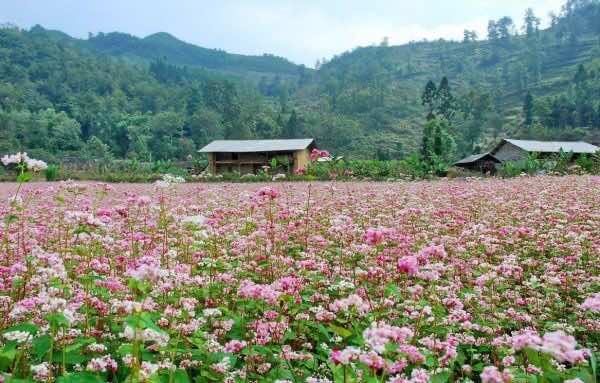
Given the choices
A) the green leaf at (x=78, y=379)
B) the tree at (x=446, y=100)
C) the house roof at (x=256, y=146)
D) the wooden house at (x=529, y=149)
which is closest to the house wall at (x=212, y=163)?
the house roof at (x=256, y=146)

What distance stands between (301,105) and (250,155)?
11554 cm

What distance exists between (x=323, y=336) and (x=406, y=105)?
155 metres

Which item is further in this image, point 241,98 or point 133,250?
point 241,98

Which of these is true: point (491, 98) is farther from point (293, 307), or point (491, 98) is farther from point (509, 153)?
point (293, 307)

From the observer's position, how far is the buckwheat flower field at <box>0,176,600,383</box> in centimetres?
329

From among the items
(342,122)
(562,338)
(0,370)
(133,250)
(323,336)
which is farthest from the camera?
(342,122)

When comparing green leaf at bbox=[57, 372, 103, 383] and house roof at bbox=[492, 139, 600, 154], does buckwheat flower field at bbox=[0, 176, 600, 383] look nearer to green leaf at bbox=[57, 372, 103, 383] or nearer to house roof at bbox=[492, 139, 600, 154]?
green leaf at bbox=[57, 372, 103, 383]

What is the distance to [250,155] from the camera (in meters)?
63.5

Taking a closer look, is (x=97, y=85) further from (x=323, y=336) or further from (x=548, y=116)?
(x=323, y=336)

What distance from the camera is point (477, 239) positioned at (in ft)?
25.4

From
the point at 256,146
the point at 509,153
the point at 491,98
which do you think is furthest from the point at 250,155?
the point at 491,98

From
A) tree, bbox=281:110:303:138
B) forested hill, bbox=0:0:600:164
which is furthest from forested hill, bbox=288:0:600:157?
tree, bbox=281:110:303:138

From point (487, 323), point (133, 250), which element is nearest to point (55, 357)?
point (133, 250)

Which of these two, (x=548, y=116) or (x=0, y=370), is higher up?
(x=548, y=116)
